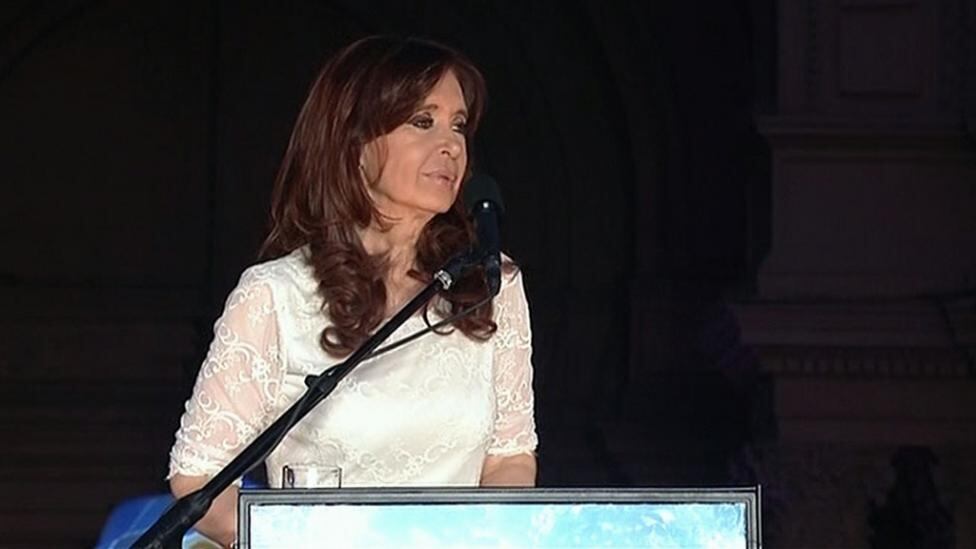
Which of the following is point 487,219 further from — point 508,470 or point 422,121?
point 508,470

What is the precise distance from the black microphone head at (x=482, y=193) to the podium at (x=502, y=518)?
46 centimetres

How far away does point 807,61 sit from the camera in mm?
5738

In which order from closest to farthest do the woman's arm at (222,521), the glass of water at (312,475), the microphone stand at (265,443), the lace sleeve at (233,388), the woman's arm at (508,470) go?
the microphone stand at (265,443) → the glass of water at (312,475) → the woman's arm at (222,521) → the lace sleeve at (233,388) → the woman's arm at (508,470)

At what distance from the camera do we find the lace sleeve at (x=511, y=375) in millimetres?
2879

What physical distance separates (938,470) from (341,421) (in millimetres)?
3181

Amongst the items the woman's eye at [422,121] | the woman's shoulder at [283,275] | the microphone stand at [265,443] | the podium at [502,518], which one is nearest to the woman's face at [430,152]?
the woman's eye at [422,121]

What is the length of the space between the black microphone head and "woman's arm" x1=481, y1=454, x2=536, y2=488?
→ 411mm

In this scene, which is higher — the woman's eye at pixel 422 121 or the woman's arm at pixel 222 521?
the woman's eye at pixel 422 121

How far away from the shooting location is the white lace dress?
272 centimetres

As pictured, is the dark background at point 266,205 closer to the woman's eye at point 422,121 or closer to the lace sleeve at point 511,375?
the lace sleeve at point 511,375

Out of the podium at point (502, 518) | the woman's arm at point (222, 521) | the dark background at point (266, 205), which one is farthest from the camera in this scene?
the dark background at point (266, 205)

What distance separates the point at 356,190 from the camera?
111 inches

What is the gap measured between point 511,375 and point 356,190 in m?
0.29

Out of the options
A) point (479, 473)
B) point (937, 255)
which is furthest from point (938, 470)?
point (479, 473)
